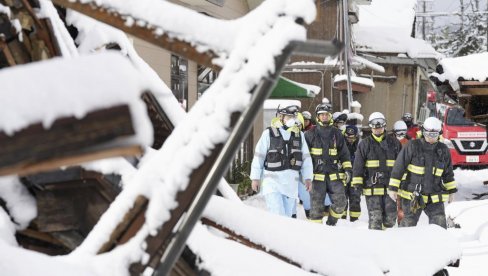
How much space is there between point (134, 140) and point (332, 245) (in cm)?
159

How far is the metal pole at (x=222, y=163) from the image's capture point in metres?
1.14

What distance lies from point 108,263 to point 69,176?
49 centimetres

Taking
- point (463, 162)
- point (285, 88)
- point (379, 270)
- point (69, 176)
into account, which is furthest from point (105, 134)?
point (463, 162)

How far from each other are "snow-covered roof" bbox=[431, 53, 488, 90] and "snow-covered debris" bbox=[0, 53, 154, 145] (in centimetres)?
869

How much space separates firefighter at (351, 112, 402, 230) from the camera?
824cm

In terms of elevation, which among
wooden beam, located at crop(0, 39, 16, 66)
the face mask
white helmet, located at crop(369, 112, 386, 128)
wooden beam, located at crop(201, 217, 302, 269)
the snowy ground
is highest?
wooden beam, located at crop(0, 39, 16, 66)

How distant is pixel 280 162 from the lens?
24.6 feet

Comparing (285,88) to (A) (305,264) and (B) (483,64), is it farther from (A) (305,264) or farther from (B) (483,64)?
(A) (305,264)

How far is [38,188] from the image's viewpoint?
1730 mm

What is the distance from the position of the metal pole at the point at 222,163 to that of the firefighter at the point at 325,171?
737 centimetres

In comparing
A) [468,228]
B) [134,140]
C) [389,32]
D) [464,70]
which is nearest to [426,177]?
[468,228]

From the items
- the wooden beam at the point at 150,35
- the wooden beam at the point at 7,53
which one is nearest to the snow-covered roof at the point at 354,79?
the wooden beam at the point at 7,53

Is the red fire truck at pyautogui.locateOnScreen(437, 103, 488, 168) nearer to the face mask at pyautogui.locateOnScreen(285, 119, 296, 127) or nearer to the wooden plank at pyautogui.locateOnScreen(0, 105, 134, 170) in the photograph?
the face mask at pyautogui.locateOnScreen(285, 119, 296, 127)

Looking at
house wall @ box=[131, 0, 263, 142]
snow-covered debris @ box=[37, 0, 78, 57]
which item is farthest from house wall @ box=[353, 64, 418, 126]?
snow-covered debris @ box=[37, 0, 78, 57]
